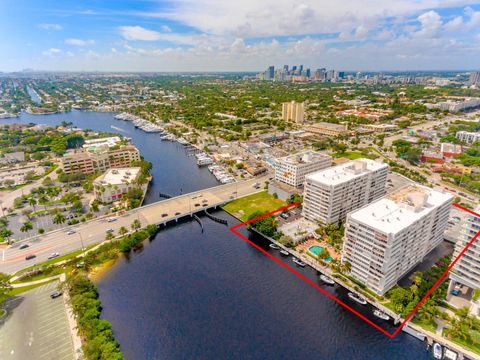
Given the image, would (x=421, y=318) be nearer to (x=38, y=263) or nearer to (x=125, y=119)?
(x=38, y=263)

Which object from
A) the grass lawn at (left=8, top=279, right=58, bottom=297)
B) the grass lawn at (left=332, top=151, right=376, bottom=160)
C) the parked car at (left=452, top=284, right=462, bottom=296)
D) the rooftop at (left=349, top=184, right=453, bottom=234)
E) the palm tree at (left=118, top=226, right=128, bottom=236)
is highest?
the rooftop at (left=349, top=184, right=453, bottom=234)

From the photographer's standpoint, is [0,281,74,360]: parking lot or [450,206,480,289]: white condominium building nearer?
[0,281,74,360]: parking lot

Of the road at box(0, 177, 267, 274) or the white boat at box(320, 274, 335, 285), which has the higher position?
the road at box(0, 177, 267, 274)

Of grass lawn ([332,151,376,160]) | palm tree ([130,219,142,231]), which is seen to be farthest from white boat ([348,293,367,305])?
grass lawn ([332,151,376,160])

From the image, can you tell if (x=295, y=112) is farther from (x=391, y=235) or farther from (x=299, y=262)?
(x=391, y=235)

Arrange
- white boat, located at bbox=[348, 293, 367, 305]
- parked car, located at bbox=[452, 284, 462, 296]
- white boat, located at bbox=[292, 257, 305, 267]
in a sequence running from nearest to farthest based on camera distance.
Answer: white boat, located at bbox=[348, 293, 367, 305]
parked car, located at bbox=[452, 284, 462, 296]
white boat, located at bbox=[292, 257, 305, 267]

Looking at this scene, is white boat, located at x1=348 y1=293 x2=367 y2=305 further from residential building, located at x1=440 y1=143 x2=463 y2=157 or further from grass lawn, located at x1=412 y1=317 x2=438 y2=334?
residential building, located at x1=440 y1=143 x2=463 y2=157

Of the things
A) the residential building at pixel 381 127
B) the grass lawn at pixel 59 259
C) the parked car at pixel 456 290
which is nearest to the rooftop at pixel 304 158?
the parked car at pixel 456 290
